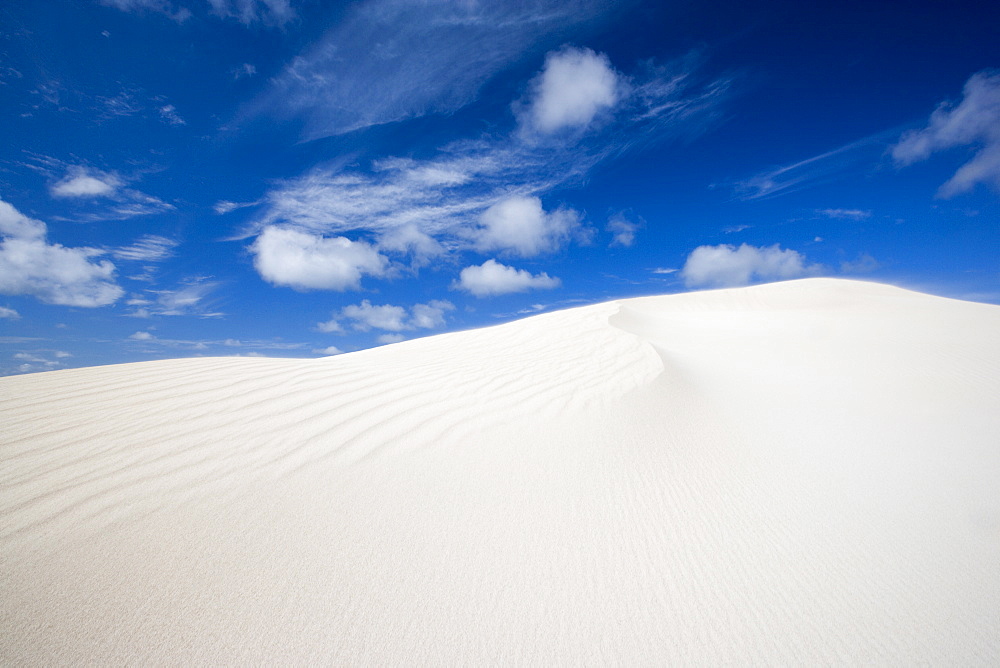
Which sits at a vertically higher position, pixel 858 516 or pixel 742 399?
pixel 742 399

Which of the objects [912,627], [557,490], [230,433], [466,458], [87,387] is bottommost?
[912,627]

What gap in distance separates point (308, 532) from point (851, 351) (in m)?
10.1

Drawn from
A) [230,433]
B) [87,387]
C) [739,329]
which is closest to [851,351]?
[739,329]

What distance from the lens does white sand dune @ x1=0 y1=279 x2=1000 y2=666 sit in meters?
1.86

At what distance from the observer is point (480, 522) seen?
8.49 feet

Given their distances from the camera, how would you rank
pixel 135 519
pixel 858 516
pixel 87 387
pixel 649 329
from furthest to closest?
pixel 649 329 < pixel 87 387 < pixel 858 516 < pixel 135 519

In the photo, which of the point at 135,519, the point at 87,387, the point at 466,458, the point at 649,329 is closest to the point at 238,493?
the point at 135,519

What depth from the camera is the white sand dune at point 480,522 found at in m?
1.86

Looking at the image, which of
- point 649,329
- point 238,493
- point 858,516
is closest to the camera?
point 238,493

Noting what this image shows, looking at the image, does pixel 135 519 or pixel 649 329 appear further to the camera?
pixel 649 329

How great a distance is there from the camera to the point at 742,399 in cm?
539

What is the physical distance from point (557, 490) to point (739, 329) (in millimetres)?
10458

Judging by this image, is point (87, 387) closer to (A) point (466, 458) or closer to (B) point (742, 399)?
(A) point (466, 458)

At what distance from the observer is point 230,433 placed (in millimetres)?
3430
